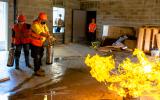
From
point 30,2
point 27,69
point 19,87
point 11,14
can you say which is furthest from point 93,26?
point 19,87

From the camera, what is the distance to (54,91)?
21.8ft

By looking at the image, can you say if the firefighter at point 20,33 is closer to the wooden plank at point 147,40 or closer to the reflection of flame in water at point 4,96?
the reflection of flame in water at point 4,96

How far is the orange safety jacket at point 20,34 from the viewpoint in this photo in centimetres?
889

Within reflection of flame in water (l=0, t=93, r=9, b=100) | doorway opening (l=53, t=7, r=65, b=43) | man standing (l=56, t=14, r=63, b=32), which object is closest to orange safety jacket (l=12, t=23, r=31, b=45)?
reflection of flame in water (l=0, t=93, r=9, b=100)

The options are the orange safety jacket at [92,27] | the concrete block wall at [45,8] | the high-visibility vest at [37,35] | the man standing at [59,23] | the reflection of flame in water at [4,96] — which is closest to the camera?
the reflection of flame in water at [4,96]

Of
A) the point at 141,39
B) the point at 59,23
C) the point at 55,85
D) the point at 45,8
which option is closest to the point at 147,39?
the point at 141,39

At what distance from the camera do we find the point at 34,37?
26.1 feet

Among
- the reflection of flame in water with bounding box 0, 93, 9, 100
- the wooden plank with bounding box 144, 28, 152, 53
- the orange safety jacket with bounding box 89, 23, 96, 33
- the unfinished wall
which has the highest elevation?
the unfinished wall

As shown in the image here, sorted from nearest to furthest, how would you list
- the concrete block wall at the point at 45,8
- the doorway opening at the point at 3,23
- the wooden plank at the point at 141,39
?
1. the doorway opening at the point at 3,23
2. the concrete block wall at the point at 45,8
3. the wooden plank at the point at 141,39

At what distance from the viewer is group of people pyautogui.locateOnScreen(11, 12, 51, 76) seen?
7.97 metres

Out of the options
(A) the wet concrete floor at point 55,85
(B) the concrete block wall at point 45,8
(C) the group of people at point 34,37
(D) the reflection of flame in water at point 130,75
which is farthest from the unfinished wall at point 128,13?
(D) the reflection of flame in water at point 130,75

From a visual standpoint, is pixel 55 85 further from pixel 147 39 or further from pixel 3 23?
pixel 147 39

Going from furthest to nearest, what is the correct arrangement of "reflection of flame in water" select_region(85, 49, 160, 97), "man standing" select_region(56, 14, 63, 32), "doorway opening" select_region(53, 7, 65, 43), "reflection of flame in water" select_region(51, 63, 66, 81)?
"man standing" select_region(56, 14, 63, 32), "doorway opening" select_region(53, 7, 65, 43), "reflection of flame in water" select_region(51, 63, 66, 81), "reflection of flame in water" select_region(85, 49, 160, 97)

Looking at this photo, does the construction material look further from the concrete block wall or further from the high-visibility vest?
the high-visibility vest
